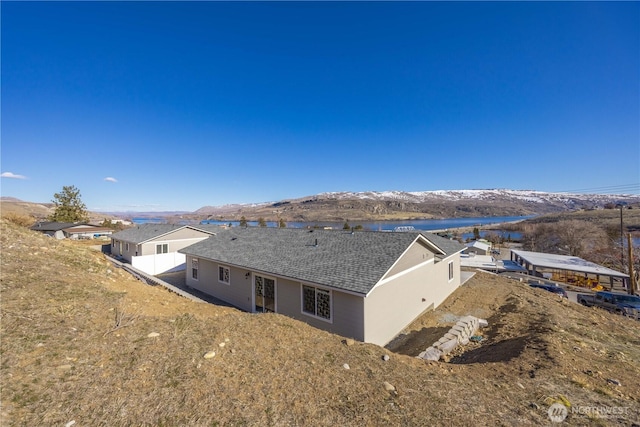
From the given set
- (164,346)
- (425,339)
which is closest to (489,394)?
(425,339)

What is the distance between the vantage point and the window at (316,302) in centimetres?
930

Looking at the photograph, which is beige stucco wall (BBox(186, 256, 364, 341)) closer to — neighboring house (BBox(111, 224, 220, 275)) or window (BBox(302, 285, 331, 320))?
window (BBox(302, 285, 331, 320))

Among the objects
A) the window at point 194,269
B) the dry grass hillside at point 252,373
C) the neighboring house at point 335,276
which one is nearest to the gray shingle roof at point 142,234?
the window at point 194,269

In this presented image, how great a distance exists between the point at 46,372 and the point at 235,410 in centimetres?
335

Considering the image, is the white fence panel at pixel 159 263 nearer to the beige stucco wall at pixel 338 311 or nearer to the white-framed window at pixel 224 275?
the white-framed window at pixel 224 275

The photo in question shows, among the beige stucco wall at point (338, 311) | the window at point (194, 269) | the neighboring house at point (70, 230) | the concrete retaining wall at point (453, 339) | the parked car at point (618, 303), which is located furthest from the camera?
the neighboring house at point (70, 230)

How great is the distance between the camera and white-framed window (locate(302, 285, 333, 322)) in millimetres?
A: 9281

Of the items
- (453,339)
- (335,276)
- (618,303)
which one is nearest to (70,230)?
(335,276)

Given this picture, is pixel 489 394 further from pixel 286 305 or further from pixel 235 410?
pixel 286 305

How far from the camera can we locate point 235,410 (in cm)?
379

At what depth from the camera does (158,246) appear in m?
23.3

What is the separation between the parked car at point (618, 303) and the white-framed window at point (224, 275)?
22.8m

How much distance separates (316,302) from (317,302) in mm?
50

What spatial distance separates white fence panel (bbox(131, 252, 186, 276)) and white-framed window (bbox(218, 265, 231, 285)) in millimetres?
12395
